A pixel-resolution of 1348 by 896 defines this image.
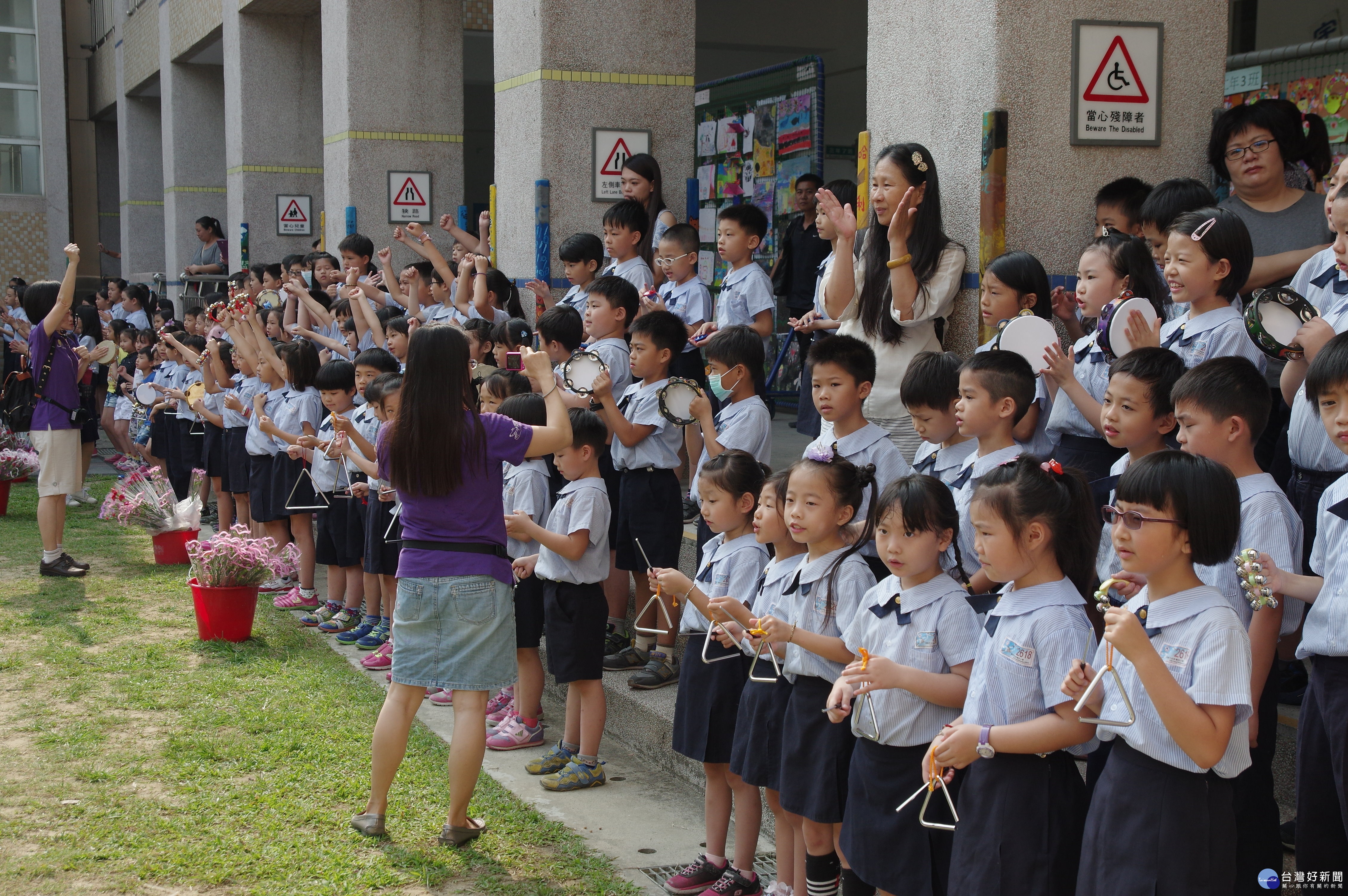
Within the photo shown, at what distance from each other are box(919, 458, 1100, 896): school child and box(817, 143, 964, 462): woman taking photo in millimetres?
1601

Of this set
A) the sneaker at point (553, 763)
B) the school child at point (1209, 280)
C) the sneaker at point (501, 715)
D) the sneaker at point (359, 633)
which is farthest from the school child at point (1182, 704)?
the sneaker at point (359, 633)

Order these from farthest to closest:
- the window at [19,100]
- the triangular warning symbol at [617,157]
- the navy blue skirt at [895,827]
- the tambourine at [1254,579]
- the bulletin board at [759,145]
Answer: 1. the window at [19,100]
2. the bulletin board at [759,145]
3. the triangular warning symbol at [617,157]
4. the navy blue skirt at [895,827]
5. the tambourine at [1254,579]

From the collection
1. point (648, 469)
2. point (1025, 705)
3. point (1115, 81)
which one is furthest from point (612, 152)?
point (1025, 705)

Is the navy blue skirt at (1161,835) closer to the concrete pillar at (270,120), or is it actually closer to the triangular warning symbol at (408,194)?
the triangular warning symbol at (408,194)

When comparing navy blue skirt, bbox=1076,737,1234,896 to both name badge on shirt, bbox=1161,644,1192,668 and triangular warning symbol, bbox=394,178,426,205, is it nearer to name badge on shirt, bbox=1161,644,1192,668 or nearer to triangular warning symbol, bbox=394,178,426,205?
name badge on shirt, bbox=1161,644,1192,668

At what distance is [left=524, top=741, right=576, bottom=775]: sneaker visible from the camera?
184 inches

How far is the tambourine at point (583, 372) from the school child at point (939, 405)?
5.19 feet

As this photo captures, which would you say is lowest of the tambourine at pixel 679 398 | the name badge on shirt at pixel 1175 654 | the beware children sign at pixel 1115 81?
the name badge on shirt at pixel 1175 654

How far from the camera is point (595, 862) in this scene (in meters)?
3.85

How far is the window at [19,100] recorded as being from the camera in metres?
20.8

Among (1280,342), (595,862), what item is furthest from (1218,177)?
(595,862)

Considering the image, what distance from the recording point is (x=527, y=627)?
5.03 m

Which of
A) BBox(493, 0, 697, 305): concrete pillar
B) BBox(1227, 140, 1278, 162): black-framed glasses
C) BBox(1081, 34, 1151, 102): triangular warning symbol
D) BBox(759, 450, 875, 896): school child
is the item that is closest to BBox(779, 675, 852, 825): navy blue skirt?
BBox(759, 450, 875, 896): school child

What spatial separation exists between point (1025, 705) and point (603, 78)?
6.14 meters
